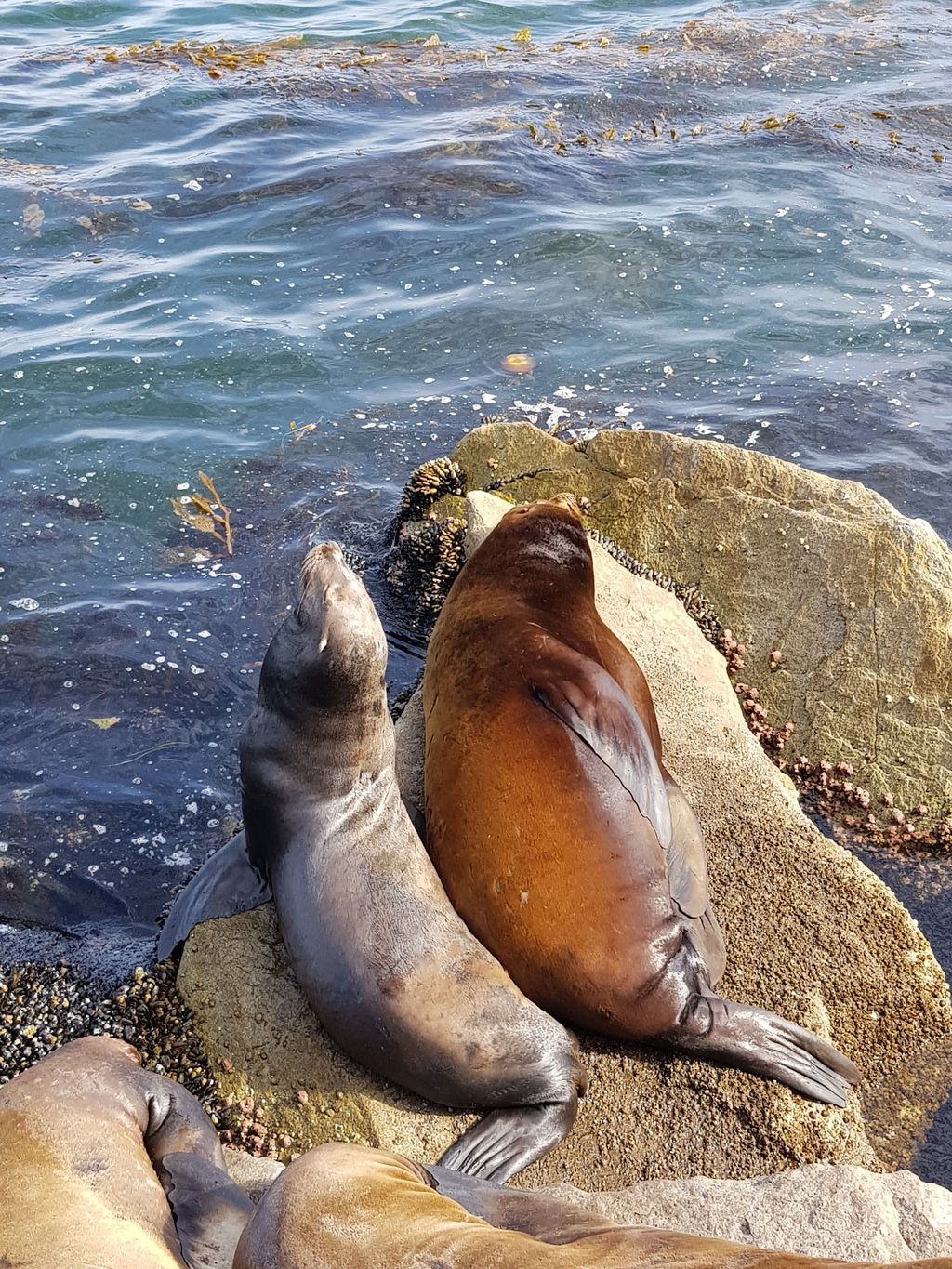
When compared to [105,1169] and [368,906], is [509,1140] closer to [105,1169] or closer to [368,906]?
[368,906]

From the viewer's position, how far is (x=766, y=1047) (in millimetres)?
4457

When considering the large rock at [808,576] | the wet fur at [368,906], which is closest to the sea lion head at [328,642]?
the wet fur at [368,906]

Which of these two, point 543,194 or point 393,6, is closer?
point 543,194

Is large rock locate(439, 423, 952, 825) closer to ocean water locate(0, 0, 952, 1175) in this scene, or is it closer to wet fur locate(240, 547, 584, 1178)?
ocean water locate(0, 0, 952, 1175)

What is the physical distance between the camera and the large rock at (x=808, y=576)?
6176 millimetres

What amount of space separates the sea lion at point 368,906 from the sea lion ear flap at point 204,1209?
735 millimetres

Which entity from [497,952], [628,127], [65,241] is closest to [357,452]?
[65,241]

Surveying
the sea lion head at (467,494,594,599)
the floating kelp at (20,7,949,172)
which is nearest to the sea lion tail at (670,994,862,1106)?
the sea lion head at (467,494,594,599)

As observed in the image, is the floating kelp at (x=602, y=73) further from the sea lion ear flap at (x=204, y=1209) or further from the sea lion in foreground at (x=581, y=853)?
the sea lion ear flap at (x=204, y=1209)

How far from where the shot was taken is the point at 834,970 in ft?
16.1

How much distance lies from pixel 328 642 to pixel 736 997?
6.73ft

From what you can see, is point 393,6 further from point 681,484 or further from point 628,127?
point 681,484

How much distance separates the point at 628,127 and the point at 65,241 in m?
7.14

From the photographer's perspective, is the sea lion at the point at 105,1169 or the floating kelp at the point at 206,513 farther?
the floating kelp at the point at 206,513
